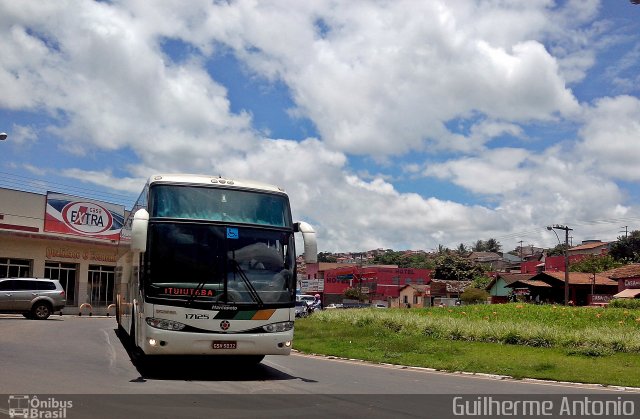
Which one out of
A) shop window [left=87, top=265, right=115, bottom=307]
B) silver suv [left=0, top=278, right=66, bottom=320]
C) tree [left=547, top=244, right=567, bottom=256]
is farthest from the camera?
tree [left=547, top=244, right=567, bottom=256]

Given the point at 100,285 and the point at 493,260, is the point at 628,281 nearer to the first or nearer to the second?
the point at 100,285

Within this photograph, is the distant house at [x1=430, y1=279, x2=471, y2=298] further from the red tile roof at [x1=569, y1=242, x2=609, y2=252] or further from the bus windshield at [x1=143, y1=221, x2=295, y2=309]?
the bus windshield at [x1=143, y1=221, x2=295, y2=309]

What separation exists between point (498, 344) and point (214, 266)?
12.1m

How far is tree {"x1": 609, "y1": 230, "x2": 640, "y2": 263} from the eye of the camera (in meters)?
91.2

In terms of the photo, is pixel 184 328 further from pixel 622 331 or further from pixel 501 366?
pixel 622 331

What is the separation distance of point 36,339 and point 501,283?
63.7 m

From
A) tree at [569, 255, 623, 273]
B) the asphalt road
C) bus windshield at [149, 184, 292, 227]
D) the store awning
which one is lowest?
the asphalt road

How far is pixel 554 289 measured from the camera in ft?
208

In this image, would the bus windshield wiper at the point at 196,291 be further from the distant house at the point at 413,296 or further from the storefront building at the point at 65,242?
the distant house at the point at 413,296

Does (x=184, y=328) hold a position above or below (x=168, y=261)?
below

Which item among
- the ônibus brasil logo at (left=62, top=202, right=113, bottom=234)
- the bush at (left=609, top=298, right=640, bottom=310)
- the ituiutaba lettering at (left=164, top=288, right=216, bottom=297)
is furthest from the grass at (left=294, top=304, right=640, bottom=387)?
the ônibus brasil logo at (left=62, top=202, right=113, bottom=234)

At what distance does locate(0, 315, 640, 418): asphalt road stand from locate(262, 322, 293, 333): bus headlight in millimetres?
936

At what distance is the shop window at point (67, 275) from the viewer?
4353 centimetres
